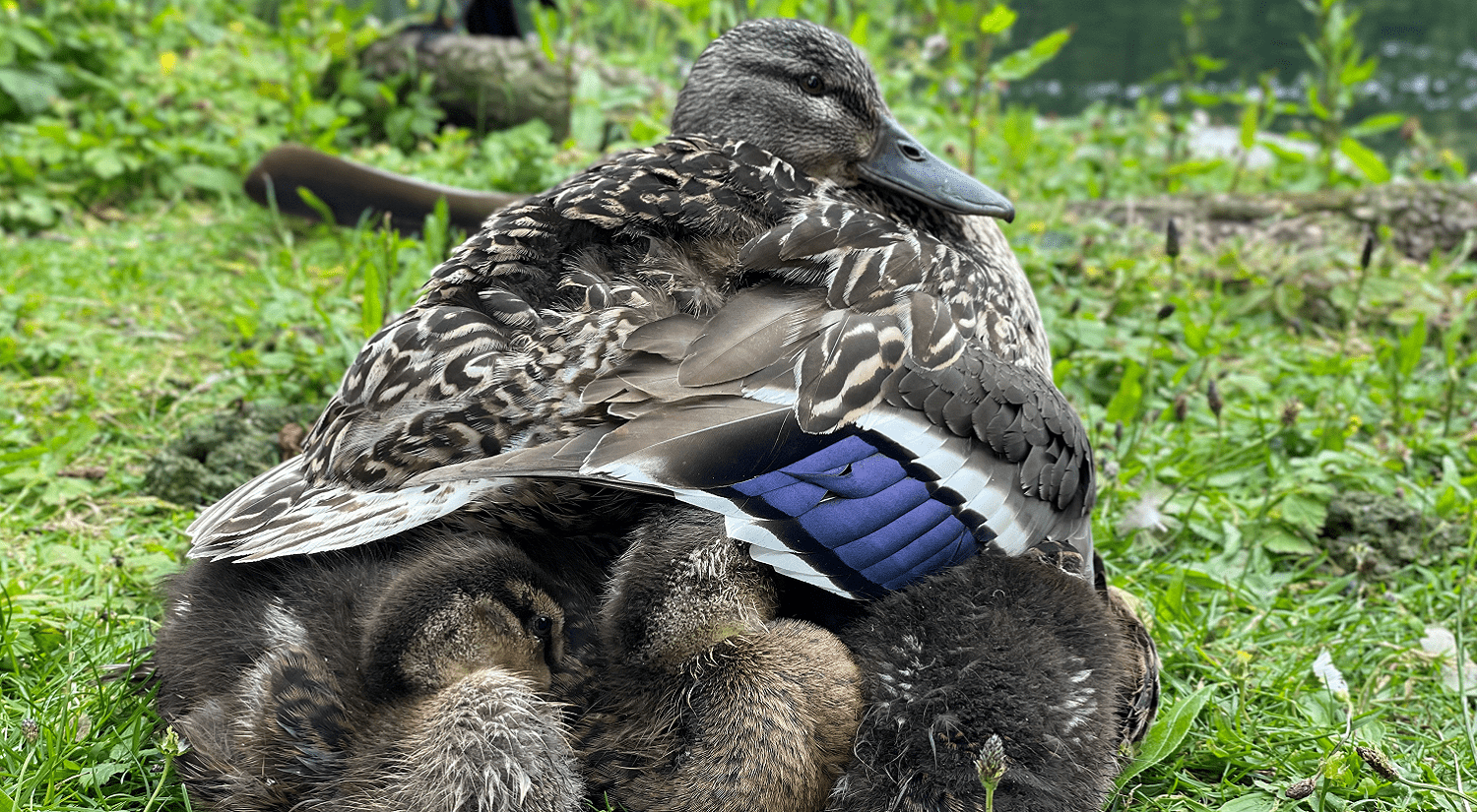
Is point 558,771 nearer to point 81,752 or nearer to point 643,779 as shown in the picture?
point 643,779

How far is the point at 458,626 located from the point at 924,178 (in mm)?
1769

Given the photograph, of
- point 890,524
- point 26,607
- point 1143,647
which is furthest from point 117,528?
point 1143,647

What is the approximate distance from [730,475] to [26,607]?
1.74 meters

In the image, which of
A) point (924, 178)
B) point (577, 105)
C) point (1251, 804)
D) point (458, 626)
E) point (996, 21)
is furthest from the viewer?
point (577, 105)

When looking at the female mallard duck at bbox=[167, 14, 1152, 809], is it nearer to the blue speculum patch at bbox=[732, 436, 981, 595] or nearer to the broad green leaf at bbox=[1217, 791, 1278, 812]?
the blue speculum patch at bbox=[732, 436, 981, 595]

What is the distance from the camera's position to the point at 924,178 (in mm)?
3100

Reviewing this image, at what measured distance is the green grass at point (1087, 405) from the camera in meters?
2.42

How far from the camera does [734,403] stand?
2.06 metres

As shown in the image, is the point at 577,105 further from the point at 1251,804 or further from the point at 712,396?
the point at 1251,804

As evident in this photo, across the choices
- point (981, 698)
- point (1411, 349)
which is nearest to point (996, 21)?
point (1411, 349)

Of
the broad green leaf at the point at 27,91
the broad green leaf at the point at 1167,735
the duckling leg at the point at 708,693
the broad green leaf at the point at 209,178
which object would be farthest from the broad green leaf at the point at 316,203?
the broad green leaf at the point at 1167,735

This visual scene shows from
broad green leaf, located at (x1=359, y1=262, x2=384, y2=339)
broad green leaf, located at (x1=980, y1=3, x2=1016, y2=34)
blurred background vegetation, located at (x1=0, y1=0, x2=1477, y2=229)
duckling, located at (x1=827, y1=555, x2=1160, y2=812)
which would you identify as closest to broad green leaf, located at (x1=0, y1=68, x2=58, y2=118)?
blurred background vegetation, located at (x1=0, y1=0, x2=1477, y2=229)

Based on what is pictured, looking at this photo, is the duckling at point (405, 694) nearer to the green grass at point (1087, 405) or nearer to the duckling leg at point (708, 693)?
the duckling leg at point (708, 693)

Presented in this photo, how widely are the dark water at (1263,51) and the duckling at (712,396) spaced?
6668 millimetres
